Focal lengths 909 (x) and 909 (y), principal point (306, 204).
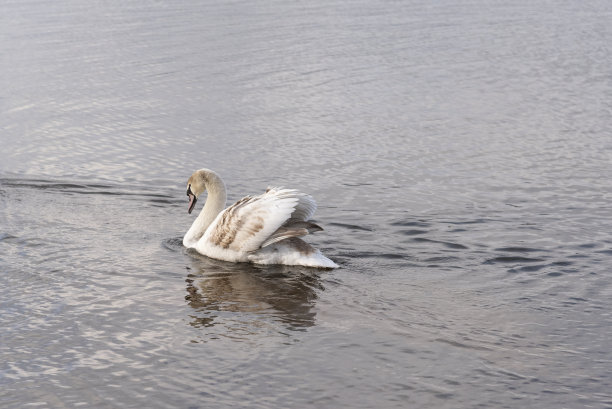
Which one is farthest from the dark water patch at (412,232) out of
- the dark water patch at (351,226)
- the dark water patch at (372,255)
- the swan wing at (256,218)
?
the swan wing at (256,218)

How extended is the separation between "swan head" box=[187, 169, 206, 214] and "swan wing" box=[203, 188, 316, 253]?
3.49 ft

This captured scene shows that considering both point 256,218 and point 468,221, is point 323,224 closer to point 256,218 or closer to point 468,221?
point 256,218

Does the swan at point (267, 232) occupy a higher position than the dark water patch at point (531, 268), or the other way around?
the swan at point (267, 232)

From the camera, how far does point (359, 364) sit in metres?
7.89

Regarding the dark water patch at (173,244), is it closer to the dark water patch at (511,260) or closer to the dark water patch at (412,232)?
the dark water patch at (412,232)

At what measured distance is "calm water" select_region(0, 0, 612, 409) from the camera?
7758 mm

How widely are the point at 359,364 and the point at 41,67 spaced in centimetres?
1825

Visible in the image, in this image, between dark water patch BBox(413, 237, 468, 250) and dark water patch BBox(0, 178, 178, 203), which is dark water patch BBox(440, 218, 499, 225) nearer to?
dark water patch BBox(413, 237, 468, 250)

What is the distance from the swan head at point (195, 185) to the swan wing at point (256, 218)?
1.06m

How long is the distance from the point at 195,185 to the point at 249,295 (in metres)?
2.69

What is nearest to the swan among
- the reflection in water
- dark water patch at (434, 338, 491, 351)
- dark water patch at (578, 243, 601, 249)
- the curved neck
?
the reflection in water

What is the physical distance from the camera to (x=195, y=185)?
12.0 meters

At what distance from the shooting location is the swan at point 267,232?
10366 millimetres

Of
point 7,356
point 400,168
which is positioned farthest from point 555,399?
point 400,168
